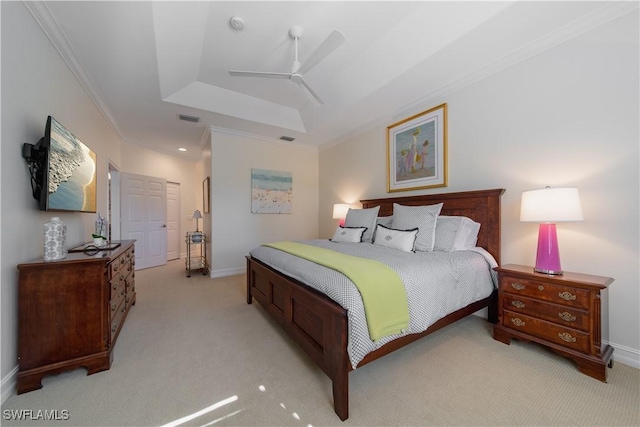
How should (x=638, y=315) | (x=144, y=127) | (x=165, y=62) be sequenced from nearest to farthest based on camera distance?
(x=638, y=315)
(x=165, y=62)
(x=144, y=127)

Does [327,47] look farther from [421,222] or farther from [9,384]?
[9,384]

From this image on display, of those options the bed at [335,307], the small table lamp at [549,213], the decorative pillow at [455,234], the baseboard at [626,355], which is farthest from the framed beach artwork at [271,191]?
the baseboard at [626,355]

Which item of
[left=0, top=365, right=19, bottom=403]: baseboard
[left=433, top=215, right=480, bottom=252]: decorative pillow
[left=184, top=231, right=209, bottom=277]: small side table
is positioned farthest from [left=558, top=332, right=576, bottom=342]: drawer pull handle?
[left=184, top=231, right=209, bottom=277]: small side table

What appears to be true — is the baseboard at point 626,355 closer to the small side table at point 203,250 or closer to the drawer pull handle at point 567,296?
the drawer pull handle at point 567,296

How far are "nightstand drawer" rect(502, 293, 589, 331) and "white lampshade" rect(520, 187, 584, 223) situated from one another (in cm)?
65

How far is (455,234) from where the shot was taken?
245 cm

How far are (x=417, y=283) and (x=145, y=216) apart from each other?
5492 millimetres

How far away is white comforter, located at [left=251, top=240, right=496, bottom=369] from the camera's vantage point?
138 cm

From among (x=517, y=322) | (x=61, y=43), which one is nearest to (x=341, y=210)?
(x=517, y=322)

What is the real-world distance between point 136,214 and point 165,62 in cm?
346

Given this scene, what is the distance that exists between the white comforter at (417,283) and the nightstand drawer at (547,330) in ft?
0.89

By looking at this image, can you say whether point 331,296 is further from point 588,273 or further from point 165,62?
point 165,62

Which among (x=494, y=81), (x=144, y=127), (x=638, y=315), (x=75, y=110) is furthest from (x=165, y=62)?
(x=638, y=315)

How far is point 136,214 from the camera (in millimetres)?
4840
